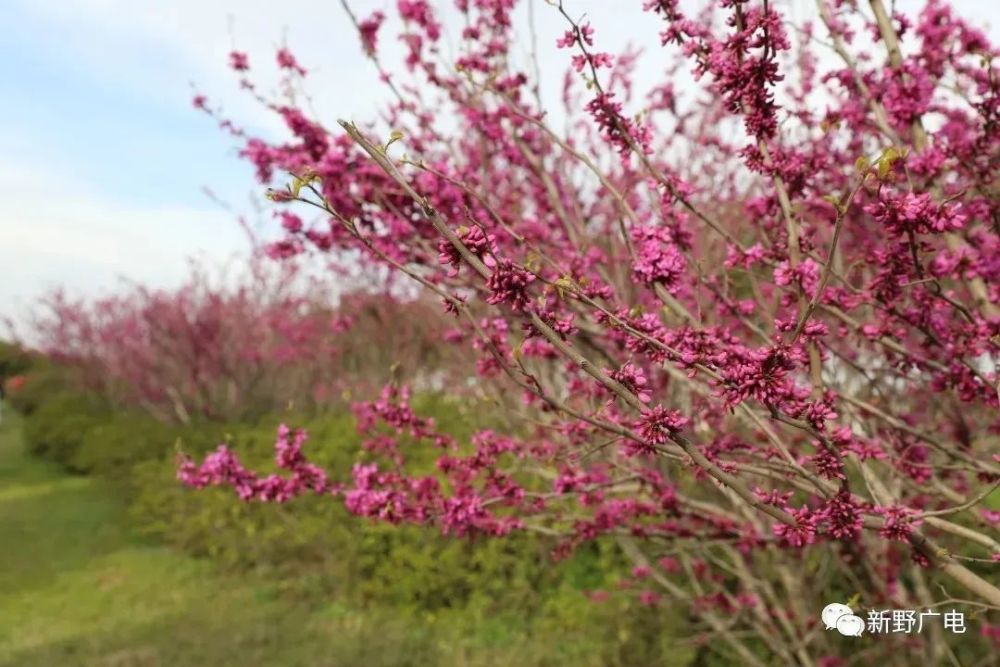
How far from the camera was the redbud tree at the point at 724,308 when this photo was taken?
200 cm

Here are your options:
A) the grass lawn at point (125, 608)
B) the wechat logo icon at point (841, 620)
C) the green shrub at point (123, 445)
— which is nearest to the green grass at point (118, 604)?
the grass lawn at point (125, 608)

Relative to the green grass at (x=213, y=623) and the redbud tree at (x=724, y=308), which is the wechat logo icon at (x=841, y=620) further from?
the green grass at (x=213, y=623)

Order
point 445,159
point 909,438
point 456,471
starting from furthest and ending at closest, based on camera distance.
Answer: point 445,159 → point 456,471 → point 909,438

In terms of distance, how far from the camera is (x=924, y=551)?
2.31 metres

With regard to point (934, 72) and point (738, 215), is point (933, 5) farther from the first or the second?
point (738, 215)

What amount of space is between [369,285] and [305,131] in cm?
952

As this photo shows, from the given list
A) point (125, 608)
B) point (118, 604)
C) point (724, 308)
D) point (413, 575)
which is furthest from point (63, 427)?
point (724, 308)

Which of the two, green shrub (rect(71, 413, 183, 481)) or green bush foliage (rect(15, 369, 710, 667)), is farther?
green shrub (rect(71, 413, 183, 481))

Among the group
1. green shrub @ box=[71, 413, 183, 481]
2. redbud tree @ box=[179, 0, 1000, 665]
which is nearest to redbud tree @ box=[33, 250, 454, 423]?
green shrub @ box=[71, 413, 183, 481]

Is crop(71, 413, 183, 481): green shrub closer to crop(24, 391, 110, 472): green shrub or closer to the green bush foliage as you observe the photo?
crop(24, 391, 110, 472): green shrub

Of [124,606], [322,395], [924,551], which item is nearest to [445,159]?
[924,551]

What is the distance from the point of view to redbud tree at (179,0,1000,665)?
6.57 ft

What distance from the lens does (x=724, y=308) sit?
3.44m

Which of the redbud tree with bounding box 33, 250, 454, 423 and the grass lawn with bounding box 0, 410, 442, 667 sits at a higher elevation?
the redbud tree with bounding box 33, 250, 454, 423
